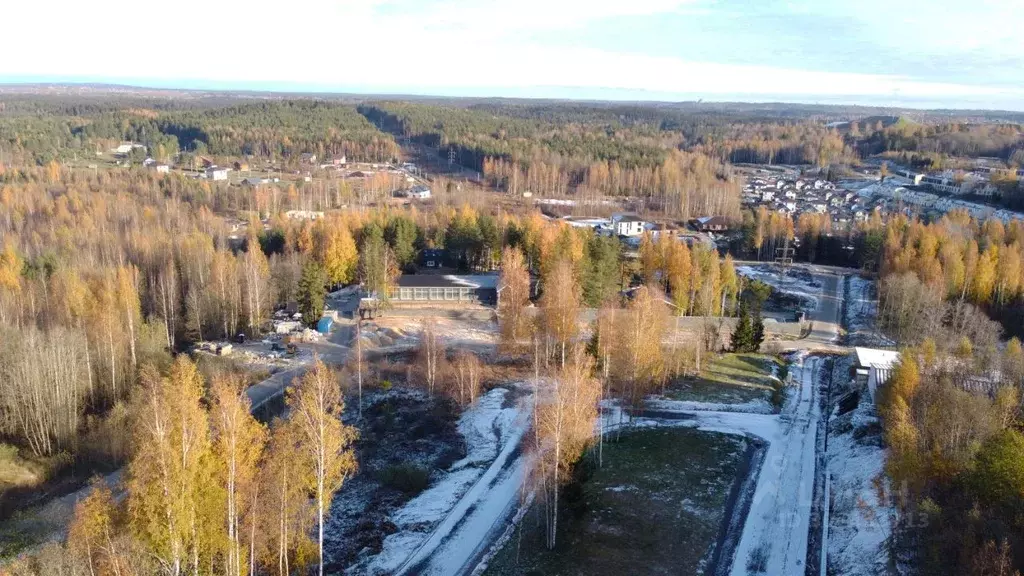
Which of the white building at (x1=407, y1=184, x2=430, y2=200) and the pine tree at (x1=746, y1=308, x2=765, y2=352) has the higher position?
the white building at (x1=407, y1=184, x2=430, y2=200)

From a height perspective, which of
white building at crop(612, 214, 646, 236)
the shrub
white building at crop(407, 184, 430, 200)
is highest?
white building at crop(407, 184, 430, 200)

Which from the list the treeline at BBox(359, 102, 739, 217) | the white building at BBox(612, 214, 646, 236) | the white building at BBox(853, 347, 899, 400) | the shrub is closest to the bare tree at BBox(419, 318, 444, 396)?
the shrub

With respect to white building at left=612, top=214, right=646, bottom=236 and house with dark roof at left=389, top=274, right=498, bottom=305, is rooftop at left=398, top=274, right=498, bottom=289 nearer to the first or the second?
house with dark roof at left=389, top=274, right=498, bottom=305

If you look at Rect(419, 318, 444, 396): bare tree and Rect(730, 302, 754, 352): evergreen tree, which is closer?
Rect(419, 318, 444, 396): bare tree

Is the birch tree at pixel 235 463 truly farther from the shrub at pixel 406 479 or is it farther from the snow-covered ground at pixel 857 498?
the snow-covered ground at pixel 857 498

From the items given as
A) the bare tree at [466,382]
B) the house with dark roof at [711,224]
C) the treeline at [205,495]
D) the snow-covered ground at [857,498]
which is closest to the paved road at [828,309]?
the snow-covered ground at [857,498]

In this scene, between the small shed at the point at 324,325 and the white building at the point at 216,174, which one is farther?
the white building at the point at 216,174
